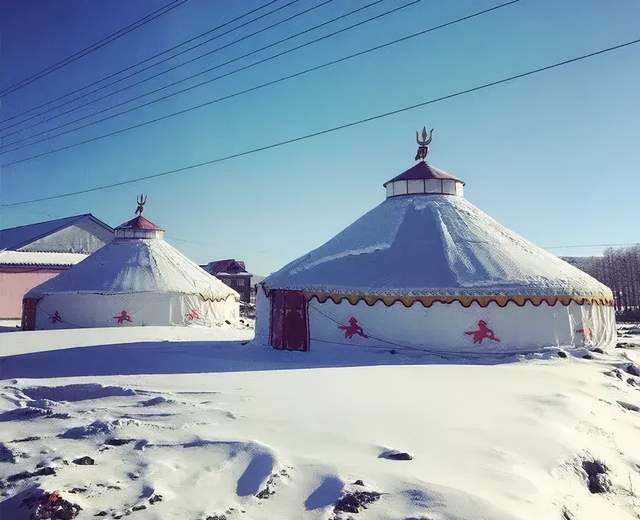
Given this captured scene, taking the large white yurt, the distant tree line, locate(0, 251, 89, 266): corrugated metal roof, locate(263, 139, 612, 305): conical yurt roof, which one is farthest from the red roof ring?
the distant tree line

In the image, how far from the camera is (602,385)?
8500 millimetres

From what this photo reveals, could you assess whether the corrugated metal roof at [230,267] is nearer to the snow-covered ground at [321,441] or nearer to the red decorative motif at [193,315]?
the red decorative motif at [193,315]

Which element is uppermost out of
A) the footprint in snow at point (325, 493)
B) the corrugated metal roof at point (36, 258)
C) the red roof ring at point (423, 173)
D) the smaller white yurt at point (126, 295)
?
the red roof ring at point (423, 173)

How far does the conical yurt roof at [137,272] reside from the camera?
18938mm

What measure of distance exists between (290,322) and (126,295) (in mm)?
8891

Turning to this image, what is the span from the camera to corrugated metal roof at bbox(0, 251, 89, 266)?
27719mm

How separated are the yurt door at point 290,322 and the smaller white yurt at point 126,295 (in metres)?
7.75

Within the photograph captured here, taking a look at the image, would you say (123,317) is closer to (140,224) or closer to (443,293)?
(140,224)

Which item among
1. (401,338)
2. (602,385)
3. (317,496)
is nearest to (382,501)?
(317,496)

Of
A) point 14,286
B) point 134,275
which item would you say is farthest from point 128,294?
point 14,286

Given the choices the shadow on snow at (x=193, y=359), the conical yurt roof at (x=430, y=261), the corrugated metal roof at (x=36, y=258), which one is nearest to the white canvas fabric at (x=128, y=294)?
the shadow on snow at (x=193, y=359)

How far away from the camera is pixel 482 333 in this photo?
11289 millimetres

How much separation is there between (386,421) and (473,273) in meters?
6.68

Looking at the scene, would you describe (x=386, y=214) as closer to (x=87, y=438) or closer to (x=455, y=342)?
(x=455, y=342)
